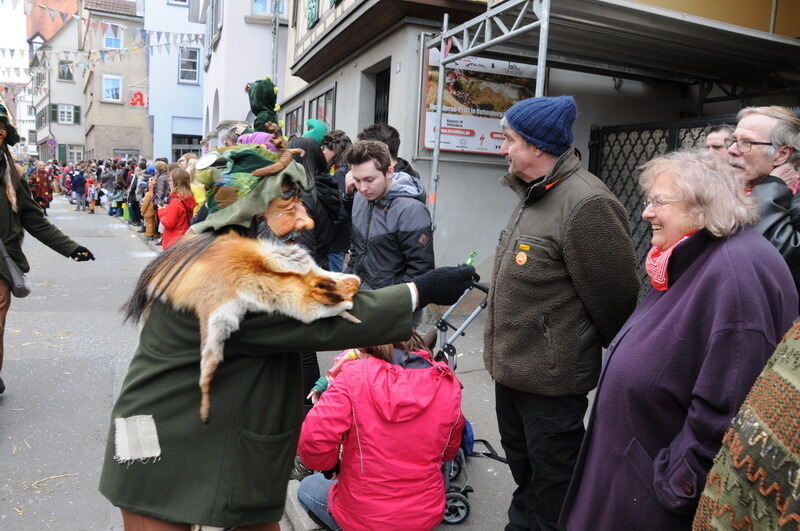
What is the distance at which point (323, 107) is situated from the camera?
1238 centimetres

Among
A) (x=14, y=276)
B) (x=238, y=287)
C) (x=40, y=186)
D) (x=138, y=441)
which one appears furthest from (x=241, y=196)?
(x=40, y=186)

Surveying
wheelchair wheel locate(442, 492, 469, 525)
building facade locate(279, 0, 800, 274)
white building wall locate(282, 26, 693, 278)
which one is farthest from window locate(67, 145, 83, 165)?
wheelchair wheel locate(442, 492, 469, 525)

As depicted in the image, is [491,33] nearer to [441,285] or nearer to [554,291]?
[554,291]

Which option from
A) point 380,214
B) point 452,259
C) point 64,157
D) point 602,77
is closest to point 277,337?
point 380,214

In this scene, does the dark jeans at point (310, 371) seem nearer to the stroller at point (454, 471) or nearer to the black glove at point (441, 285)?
the stroller at point (454, 471)

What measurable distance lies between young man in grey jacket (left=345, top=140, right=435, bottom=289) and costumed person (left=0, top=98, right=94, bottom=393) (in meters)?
2.12

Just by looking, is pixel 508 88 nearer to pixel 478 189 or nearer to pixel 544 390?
pixel 478 189

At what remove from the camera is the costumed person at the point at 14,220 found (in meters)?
4.56

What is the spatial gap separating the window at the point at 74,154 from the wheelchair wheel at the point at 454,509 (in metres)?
56.9

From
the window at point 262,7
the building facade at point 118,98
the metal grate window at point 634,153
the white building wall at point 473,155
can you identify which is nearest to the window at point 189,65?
the building facade at point 118,98

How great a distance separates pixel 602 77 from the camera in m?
8.44

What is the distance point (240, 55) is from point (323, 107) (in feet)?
26.9

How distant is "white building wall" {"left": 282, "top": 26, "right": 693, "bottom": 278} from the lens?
7969 millimetres

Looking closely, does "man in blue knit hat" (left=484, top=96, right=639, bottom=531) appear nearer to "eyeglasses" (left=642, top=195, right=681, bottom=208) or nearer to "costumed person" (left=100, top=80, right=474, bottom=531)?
"eyeglasses" (left=642, top=195, right=681, bottom=208)
